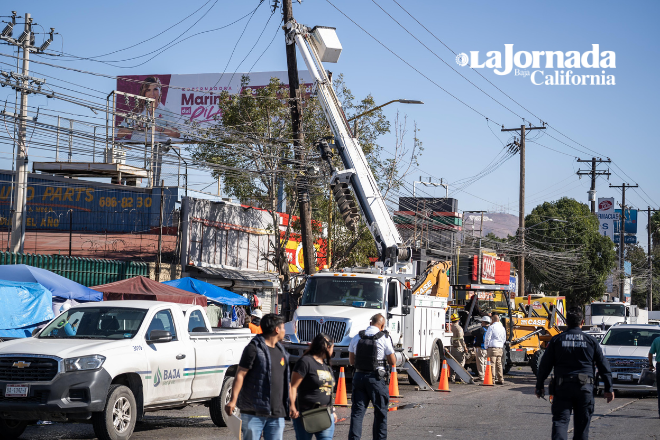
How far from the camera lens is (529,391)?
19.0m

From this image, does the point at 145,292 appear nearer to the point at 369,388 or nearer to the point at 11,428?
the point at 11,428

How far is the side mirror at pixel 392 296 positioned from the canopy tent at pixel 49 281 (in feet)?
23.2

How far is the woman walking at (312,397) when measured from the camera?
275 inches

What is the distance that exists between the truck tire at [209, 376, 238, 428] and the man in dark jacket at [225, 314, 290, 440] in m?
5.01

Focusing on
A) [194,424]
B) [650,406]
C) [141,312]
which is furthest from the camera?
[650,406]

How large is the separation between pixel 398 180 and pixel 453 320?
8723 mm

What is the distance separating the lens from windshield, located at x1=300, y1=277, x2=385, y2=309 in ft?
58.4

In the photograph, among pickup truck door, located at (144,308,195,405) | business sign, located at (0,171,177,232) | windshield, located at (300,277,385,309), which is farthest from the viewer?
business sign, located at (0,171,177,232)

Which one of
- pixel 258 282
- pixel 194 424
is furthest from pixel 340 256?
pixel 194 424

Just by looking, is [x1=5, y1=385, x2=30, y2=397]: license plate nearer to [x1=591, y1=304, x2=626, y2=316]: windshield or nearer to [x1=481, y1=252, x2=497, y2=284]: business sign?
[x1=481, y1=252, x2=497, y2=284]: business sign

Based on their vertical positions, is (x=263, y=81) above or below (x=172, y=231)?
above

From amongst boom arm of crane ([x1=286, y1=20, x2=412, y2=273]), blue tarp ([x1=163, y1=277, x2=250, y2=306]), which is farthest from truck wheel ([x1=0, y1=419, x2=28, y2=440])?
blue tarp ([x1=163, y1=277, x2=250, y2=306])

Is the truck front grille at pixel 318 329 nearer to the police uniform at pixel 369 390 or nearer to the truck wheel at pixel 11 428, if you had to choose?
the police uniform at pixel 369 390

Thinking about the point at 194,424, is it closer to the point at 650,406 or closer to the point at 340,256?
the point at 650,406
